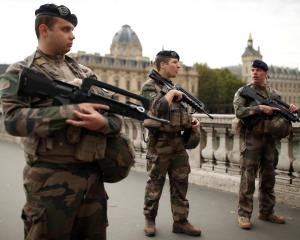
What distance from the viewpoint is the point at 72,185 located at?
2766mm

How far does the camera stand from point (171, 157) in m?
4.95

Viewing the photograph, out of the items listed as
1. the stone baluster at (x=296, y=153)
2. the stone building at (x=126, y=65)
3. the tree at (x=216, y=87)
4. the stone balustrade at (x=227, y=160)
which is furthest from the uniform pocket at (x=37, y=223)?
the stone building at (x=126, y=65)

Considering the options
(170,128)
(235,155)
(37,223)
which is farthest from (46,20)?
(235,155)

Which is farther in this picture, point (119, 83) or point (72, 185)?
point (119, 83)

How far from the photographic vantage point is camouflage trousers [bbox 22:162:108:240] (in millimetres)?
2686

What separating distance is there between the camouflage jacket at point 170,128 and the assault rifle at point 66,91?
1.91 m

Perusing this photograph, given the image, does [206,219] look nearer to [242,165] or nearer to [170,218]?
[170,218]

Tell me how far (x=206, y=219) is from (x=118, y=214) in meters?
1.25

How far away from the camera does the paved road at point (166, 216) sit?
4.88 m

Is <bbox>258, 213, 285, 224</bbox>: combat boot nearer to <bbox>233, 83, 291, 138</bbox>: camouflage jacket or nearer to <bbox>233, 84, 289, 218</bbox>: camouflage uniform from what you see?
<bbox>233, 84, 289, 218</bbox>: camouflage uniform

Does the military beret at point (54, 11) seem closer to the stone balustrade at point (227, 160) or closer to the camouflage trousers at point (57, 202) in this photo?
the camouflage trousers at point (57, 202)

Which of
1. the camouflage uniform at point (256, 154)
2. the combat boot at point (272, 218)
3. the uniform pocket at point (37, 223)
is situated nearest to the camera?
the uniform pocket at point (37, 223)

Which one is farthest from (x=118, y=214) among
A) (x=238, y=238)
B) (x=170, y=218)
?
(x=238, y=238)

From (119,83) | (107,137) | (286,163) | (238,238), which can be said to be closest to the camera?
(107,137)
